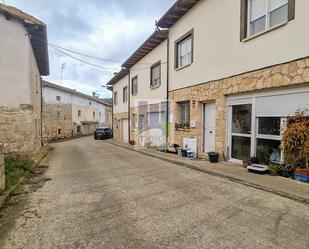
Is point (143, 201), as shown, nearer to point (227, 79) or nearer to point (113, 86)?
point (227, 79)

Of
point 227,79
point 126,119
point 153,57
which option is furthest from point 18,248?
point 126,119

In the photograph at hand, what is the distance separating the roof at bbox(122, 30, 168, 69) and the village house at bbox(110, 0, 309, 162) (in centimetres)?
62

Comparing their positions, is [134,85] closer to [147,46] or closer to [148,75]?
[148,75]

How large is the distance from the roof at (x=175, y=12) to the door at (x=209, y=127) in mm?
4420

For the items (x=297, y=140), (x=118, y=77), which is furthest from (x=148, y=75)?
(x=297, y=140)

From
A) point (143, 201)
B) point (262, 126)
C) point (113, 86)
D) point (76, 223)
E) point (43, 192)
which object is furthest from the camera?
point (113, 86)

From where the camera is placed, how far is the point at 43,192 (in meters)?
5.32

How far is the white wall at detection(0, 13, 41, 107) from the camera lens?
27.6 ft

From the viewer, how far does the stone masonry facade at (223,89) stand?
568 cm

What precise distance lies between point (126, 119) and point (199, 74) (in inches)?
457

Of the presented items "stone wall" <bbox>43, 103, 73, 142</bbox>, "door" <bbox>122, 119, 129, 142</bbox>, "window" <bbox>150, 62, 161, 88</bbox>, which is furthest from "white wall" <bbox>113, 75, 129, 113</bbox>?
"stone wall" <bbox>43, 103, 73, 142</bbox>

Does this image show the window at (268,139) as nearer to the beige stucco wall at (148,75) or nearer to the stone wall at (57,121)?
the beige stucco wall at (148,75)

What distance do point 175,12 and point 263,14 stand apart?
472cm

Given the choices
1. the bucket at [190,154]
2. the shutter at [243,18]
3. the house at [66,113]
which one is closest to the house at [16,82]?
the bucket at [190,154]
